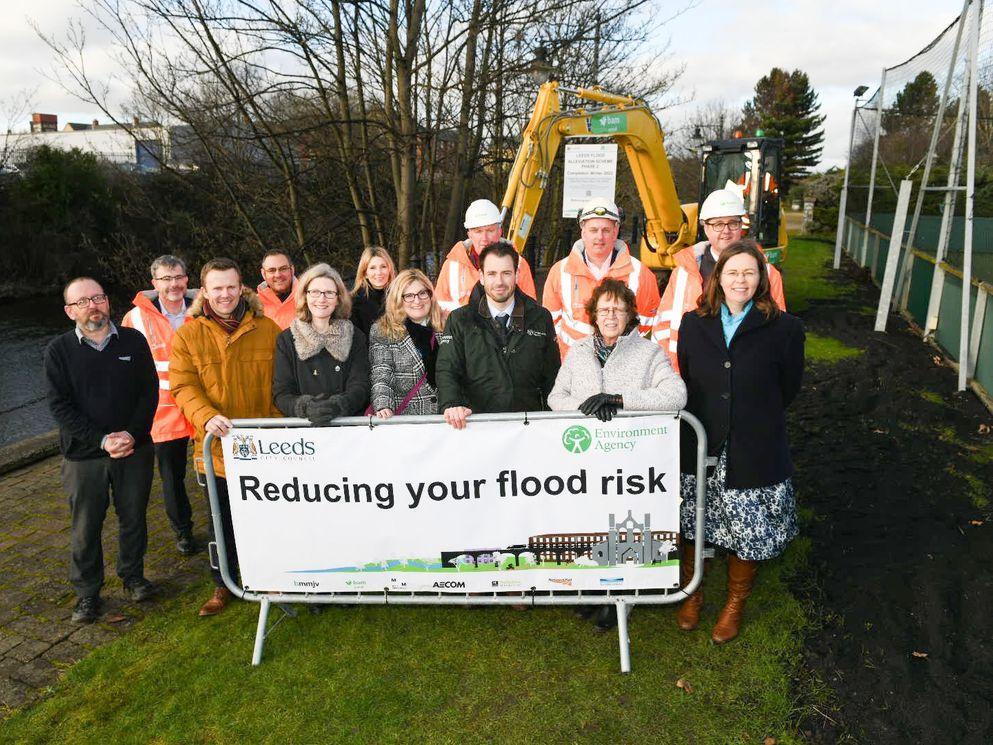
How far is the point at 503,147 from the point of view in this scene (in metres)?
13.7

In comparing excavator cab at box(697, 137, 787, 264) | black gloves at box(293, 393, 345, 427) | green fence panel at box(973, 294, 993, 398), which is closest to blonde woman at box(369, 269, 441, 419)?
black gloves at box(293, 393, 345, 427)

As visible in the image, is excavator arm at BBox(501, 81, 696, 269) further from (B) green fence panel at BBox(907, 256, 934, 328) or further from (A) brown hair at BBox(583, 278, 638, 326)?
(A) brown hair at BBox(583, 278, 638, 326)

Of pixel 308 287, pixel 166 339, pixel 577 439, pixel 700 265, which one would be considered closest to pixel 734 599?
pixel 577 439

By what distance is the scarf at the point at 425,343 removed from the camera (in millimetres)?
4102

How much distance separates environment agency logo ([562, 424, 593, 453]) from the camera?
3361 mm

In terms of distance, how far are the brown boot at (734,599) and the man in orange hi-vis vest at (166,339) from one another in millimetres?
3601

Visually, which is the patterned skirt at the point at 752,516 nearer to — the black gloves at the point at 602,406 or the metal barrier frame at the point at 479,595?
the metal barrier frame at the point at 479,595

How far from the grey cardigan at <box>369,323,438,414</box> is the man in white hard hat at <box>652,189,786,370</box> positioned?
5.22 feet

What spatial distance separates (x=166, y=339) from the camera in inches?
188

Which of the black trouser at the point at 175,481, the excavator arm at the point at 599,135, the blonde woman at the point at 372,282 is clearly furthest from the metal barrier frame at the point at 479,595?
the excavator arm at the point at 599,135

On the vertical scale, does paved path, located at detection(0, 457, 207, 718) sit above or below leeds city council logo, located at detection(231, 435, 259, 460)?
below

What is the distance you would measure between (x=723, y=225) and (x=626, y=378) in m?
1.51

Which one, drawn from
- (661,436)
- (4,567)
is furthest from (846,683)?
(4,567)

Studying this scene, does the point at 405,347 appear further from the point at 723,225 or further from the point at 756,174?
the point at 756,174
